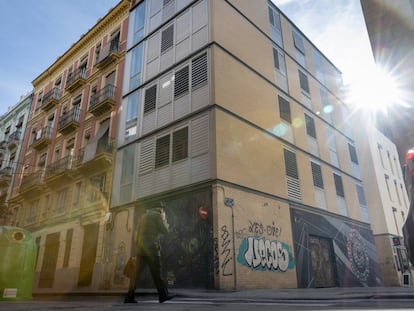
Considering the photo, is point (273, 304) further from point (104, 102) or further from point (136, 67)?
point (104, 102)

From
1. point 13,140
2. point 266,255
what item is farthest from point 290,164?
point 13,140

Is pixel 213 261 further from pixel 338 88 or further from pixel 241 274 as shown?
pixel 338 88

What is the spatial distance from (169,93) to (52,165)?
10848 mm

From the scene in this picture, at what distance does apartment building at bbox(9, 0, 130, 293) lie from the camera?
54.0 feet

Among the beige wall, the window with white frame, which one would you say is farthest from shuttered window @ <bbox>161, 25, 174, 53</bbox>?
the beige wall

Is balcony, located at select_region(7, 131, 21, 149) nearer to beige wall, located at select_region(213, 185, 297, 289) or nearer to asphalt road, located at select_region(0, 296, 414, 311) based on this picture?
beige wall, located at select_region(213, 185, 297, 289)

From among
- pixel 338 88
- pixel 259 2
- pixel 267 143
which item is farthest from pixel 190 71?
pixel 338 88

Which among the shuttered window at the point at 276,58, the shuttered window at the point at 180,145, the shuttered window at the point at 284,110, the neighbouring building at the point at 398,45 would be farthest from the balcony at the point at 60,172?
the neighbouring building at the point at 398,45

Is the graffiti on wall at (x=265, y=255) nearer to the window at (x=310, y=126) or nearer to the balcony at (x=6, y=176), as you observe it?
the window at (x=310, y=126)

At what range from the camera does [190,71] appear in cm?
1441

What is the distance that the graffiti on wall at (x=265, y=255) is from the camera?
11492 mm

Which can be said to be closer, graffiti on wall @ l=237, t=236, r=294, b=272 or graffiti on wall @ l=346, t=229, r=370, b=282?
graffiti on wall @ l=237, t=236, r=294, b=272

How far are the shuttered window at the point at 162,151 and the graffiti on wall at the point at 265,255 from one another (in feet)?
15.7

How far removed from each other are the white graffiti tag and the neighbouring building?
5.62 metres
